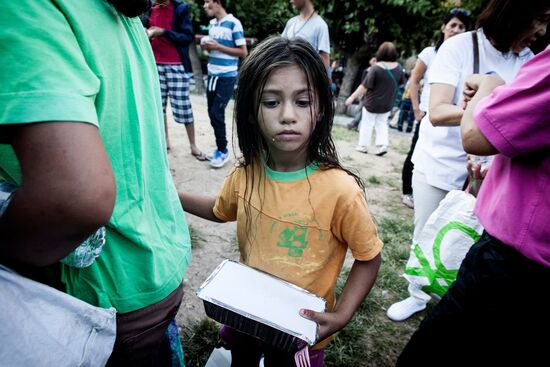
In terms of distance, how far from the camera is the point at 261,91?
110 cm

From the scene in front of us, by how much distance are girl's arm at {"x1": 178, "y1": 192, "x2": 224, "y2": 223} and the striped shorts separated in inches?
110

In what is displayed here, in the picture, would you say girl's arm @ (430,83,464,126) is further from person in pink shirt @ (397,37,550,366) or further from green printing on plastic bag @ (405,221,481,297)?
green printing on plastic bag @ (405,221,481,297)

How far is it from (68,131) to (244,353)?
3.78 feet

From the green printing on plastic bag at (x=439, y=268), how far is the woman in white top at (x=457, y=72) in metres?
0.38

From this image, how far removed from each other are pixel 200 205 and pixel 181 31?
3178 mm

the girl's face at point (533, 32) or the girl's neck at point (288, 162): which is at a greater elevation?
the girl's face at point (533, 32)

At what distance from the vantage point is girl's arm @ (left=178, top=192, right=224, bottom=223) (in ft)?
4.32

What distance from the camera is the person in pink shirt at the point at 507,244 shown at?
85cm

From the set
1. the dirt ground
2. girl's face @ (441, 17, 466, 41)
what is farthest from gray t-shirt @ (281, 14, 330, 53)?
the dirt ground

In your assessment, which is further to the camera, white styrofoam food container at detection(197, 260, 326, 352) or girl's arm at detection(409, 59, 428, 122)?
girl's arm at detection(409, 59, 428, 122)

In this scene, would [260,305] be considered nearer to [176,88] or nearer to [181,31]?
[176,88]

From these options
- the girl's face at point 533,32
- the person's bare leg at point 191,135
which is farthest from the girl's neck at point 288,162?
the person's bare leg at point 191,135

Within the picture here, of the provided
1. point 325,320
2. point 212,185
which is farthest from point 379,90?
point 325,320

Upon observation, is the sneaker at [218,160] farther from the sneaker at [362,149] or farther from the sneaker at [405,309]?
the sneaker at [362,149]
